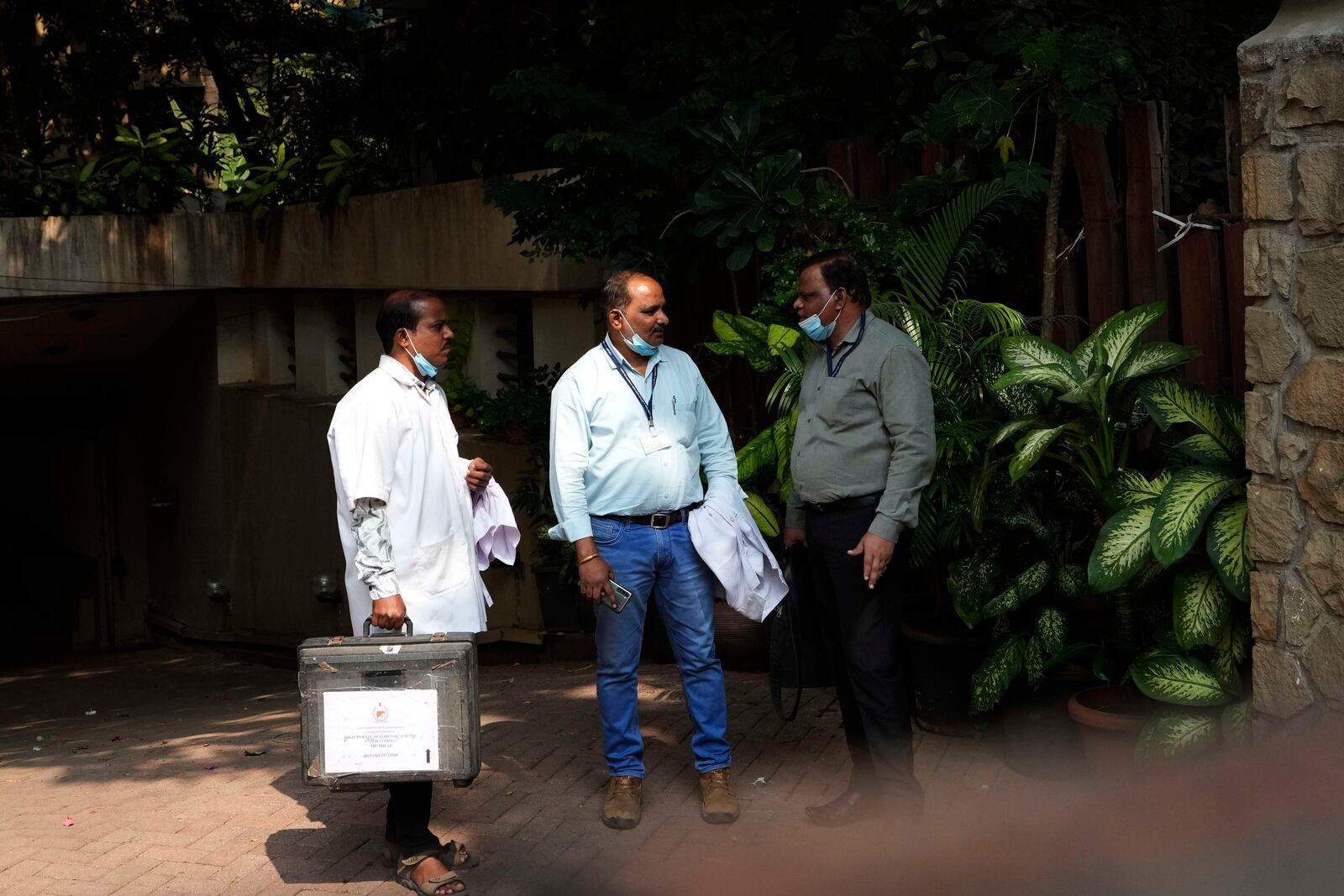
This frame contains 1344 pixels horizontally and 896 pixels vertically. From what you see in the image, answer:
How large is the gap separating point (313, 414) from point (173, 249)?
85.7 inches

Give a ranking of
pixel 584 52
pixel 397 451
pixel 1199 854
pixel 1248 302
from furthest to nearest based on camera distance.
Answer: pixel 584 52 → pixel 1248 302 → pixel 397 451 → pixel 1199 854

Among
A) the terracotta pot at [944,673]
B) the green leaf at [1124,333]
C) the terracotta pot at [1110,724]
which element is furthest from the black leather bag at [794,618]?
the green leaf at [1124,333]

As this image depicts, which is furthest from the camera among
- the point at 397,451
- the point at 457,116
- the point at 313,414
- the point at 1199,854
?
the point at 313,414

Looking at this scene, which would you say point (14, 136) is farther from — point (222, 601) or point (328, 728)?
point (328, 728)

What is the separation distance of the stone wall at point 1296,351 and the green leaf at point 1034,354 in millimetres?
785

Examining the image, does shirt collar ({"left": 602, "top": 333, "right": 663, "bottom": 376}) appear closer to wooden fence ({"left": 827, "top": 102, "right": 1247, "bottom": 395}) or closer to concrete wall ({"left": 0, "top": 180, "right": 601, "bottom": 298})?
wooden fence ({"left": 827, "top": 102, "right": 1247, "bottom": 395})

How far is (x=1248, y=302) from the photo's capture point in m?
5.21

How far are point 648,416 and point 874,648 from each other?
115 centimetres

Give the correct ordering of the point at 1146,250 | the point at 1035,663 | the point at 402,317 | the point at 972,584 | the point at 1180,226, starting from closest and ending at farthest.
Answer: the point at 402,317 → the point at 1035,663 → the point at 972,584 → the point at 1180,226 → the point at 1146,250

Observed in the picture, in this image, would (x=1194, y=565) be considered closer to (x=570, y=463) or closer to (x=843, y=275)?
(x=843, y=275)

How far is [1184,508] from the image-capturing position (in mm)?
4770

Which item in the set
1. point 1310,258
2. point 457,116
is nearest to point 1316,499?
point 1310,258

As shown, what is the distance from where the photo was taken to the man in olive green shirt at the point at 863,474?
16.0 ft

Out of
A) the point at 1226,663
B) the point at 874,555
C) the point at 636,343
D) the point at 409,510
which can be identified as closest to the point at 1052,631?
the point at 1226,663
